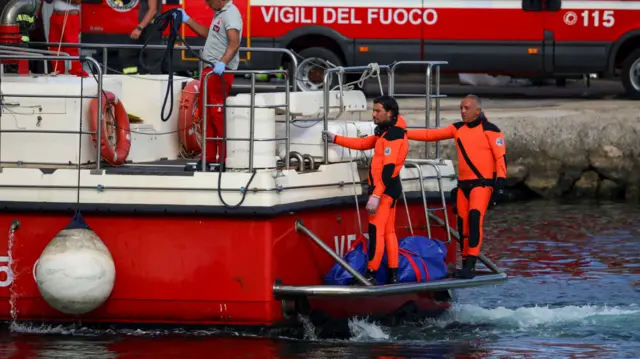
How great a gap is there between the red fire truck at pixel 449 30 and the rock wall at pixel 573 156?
2.68 meters

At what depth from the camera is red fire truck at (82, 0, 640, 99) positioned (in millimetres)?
19594

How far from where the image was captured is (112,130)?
9984 millimetres

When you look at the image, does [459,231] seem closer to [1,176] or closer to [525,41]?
[1,176]

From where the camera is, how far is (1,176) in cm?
938

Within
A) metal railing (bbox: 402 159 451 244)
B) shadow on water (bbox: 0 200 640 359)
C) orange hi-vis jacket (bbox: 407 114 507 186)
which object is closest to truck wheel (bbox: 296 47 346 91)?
shadow on water (bbox: 0 200 640 359)

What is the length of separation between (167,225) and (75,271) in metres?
0.66

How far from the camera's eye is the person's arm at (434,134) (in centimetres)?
998

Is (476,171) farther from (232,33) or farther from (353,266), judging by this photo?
(232,33)

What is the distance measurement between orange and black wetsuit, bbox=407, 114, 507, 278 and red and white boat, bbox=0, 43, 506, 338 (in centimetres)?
27

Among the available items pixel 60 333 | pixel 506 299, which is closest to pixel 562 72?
pixel 506 299

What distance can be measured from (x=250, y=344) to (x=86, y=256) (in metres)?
1.20

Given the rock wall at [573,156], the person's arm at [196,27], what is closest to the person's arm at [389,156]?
the person's arm at [196,27]

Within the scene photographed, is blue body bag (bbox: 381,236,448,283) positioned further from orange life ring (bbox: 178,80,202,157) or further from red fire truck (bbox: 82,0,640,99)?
red fire truck (bbox: 82,0,640,99)

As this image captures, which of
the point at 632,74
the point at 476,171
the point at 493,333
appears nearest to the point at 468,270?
the point at 493,333
